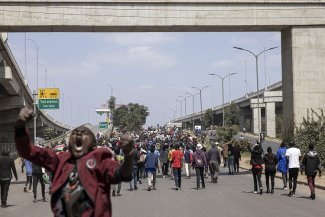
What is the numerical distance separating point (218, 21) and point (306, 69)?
16.2 ft

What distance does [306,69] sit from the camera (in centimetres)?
2781

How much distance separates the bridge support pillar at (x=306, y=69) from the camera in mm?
27734

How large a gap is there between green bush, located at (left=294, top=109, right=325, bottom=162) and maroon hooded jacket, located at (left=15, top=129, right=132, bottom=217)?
22.2 m

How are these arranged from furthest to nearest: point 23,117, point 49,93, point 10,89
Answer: point 49,93, point 10,89, point 23,117

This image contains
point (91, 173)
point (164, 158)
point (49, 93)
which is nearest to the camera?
point (91, 173)

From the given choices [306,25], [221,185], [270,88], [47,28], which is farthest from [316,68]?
[270,88]

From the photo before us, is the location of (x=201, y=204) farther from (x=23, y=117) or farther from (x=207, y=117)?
(x=207, y=117)

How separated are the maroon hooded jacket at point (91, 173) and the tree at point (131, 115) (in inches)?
4045

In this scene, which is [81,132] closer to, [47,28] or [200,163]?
[200,163]

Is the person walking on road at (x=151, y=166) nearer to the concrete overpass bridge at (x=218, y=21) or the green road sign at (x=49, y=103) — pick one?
the concrete overpass bridge at (x=218, y=21)

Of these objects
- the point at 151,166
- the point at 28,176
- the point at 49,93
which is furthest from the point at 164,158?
the point at 49,93

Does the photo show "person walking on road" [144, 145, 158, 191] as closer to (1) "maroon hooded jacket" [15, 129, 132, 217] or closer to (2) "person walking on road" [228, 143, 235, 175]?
(2) "person walking on road" [228, 143, 235, 175]

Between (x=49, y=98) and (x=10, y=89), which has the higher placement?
(x=10, y=89)

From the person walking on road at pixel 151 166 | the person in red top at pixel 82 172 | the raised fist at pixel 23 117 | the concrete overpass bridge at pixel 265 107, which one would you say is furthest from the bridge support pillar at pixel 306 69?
the concrete overpass bridge at pixel 265 107
